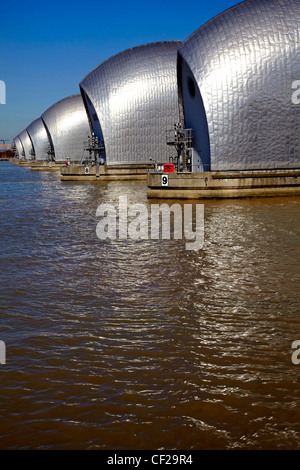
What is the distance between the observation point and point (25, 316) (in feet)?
28.1

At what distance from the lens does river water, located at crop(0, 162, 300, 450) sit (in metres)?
5.14

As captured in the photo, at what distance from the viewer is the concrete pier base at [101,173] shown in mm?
51312

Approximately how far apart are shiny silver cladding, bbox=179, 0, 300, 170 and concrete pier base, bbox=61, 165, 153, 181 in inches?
768
